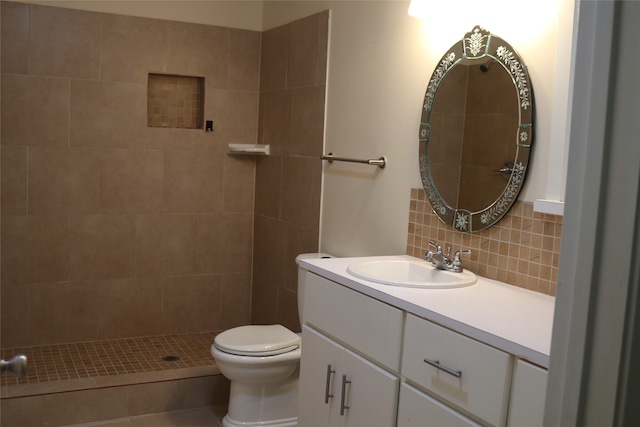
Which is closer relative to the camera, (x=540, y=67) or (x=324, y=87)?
(x=540, y=67)

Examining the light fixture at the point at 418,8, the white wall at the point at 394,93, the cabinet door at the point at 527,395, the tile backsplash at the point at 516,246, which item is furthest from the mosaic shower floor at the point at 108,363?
the cabinet door at the point at 527,395

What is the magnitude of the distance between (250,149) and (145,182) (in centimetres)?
66

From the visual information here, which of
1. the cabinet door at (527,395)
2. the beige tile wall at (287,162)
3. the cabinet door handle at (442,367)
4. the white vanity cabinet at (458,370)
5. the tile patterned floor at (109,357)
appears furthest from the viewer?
the beige tile wall at (287,162)

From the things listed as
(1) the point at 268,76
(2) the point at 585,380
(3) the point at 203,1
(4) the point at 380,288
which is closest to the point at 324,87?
(1) the point at 268,76

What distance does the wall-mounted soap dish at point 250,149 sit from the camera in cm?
401

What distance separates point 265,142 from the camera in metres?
4.07

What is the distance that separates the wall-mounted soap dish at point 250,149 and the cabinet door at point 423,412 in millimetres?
2324

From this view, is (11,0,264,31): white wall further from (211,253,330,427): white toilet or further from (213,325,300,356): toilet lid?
(213,325,300,356): toilet lid

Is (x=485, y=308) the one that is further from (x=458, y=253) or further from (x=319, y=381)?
(x=319, y=381)

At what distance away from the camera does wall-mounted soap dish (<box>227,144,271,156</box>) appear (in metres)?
4.01

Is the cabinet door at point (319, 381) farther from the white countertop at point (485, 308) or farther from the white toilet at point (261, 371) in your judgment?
the white toilet at point (261, 371)

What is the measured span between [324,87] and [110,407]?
195cm

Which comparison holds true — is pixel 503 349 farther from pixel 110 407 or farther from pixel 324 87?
pixel 110 407

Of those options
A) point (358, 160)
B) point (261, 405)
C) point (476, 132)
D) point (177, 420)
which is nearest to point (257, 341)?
point (261, 405)
